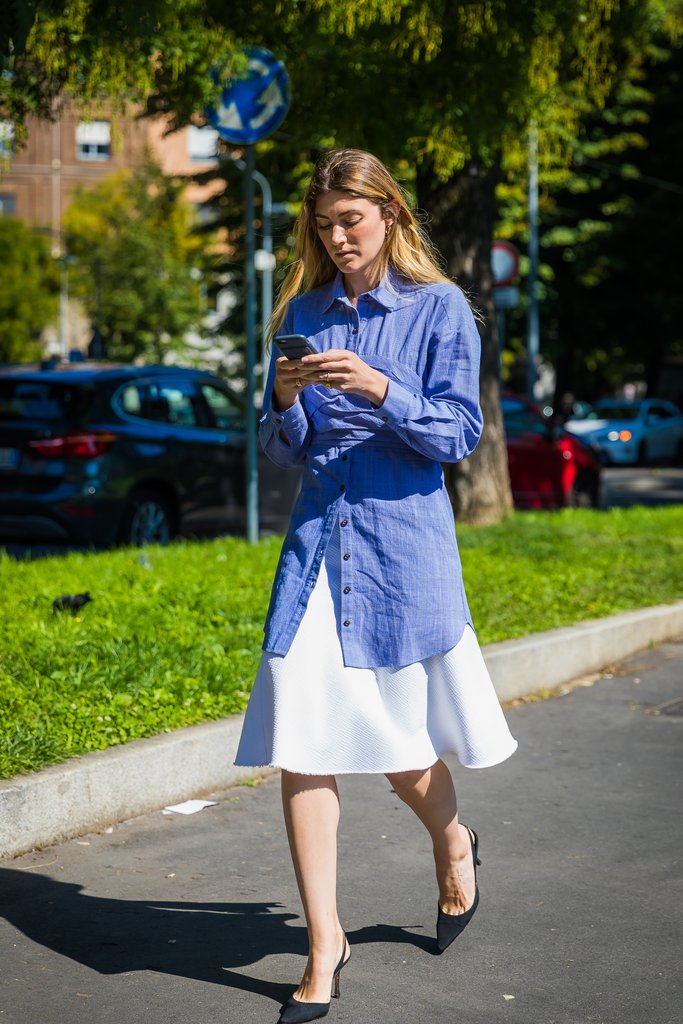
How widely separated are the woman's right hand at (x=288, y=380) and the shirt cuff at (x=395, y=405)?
0.17 m

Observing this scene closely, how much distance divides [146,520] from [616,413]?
68.4 ft

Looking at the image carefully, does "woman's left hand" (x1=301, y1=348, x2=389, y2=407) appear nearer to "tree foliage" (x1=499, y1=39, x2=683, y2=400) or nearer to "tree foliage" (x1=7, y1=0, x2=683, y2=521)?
"tree foliage" (x1=7, y1=0, x2=683, y2=521)

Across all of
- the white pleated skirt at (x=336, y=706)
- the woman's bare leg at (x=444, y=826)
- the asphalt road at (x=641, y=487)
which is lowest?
the asphalt road at (x=641, y=487)

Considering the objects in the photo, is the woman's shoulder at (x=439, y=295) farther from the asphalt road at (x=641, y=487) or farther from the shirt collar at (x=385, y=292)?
the asphalt road at (x=641, y=487)

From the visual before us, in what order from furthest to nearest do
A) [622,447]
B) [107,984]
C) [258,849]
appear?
[622,447]
[258,849]
[107,984]

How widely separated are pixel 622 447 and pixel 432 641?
27.4m

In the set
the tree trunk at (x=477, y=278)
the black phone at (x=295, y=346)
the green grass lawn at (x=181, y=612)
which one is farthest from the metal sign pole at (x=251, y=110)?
the black phone at (x=295, y=346)

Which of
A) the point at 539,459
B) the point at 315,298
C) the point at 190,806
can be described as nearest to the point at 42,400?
the point at 539,459

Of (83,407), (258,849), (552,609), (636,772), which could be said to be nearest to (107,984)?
(258,849)

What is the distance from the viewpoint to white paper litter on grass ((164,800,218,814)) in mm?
5028

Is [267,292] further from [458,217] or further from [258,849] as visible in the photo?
[258,849]

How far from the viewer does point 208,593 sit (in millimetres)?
7953

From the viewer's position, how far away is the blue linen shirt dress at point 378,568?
3.22m

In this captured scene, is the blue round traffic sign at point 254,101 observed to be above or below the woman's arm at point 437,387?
above
